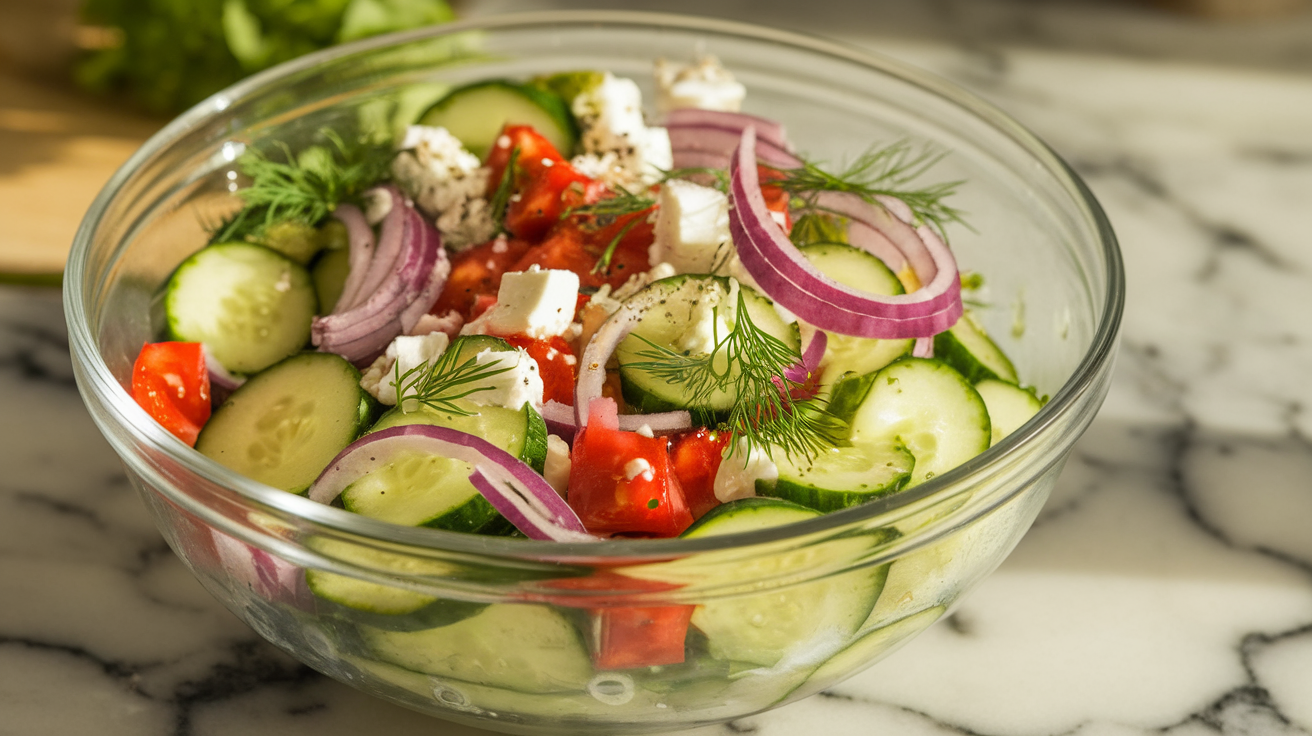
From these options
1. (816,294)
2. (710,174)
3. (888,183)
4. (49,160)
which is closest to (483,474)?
(816,294)

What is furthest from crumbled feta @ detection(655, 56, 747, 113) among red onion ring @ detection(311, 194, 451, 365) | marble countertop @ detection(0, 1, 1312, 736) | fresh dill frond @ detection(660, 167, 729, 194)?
marble countertop @ detection(0, 1, 1312, 736)

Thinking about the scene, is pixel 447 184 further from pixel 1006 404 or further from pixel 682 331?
pixel 1006 404

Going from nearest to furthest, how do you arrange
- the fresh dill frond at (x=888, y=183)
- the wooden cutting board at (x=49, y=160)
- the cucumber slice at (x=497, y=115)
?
the fresh dill frond at (x=888, y=183) < the cucumber slice at (x=497, y=115) < the wooden cutting board at (x=49, y=160)

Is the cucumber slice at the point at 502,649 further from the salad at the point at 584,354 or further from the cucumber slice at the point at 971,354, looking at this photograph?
the cucumber slice at the point at 971,354

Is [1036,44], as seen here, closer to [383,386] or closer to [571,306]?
[571,306]

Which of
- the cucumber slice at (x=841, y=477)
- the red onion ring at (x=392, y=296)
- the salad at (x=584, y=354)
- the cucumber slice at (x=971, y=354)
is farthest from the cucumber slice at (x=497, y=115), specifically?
the cucumber slice at (x=841, y=477)

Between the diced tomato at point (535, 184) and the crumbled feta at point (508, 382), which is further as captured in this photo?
the diced tomato at point (535, 184)
